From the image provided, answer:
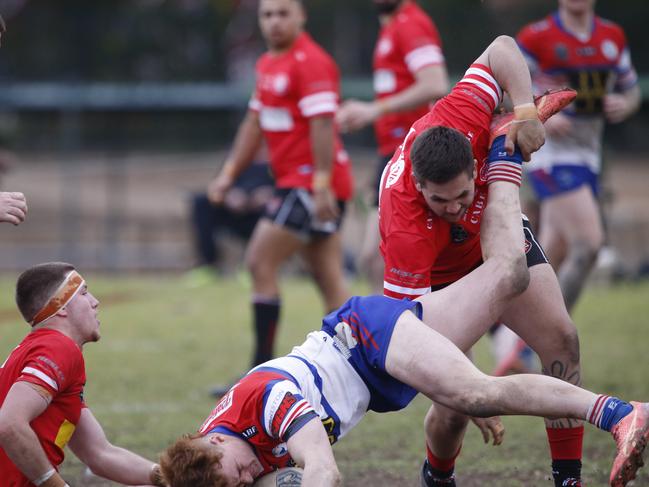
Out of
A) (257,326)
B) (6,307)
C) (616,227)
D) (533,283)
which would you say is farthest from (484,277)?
(616,227)

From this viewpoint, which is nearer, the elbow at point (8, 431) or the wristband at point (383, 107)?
the elbow at point (8, 431)

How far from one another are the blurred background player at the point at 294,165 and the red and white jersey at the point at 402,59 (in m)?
0.43

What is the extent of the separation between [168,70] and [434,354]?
13898 millimetres

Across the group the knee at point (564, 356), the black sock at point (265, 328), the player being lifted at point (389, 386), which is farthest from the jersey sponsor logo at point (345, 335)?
the black sock at point (265, 328)

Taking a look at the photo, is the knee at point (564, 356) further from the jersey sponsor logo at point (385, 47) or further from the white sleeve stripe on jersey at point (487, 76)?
the jersey sponsor logo at point (385, 47)

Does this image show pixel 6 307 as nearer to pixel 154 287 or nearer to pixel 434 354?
pixel 154 287

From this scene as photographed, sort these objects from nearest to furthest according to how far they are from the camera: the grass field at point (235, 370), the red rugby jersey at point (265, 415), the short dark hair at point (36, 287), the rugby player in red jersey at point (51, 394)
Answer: the red rugby jersey at point (265, 415), the rugby player in red jersey at point (51, 394), the short dark hair at point (36, 287), the grass field at point (235, 370)

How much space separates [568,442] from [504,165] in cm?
112

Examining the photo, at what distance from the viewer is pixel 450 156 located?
3758 millimetres

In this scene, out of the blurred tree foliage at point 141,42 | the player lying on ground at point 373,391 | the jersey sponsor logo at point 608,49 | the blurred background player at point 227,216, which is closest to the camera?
the player lying on ground at point 373,391

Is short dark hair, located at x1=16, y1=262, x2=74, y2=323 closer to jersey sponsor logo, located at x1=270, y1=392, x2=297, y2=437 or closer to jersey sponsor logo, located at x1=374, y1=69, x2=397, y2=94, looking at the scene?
jersey sponsor logo, located at x1=270, y1=392, x2=297, y2=437

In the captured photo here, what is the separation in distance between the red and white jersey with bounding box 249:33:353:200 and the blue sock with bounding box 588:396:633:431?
3.66 metres

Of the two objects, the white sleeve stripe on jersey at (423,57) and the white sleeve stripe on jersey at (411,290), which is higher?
the white sleeve stripe on jersey at (423,57)

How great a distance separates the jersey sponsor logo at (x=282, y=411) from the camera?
11.6ft
